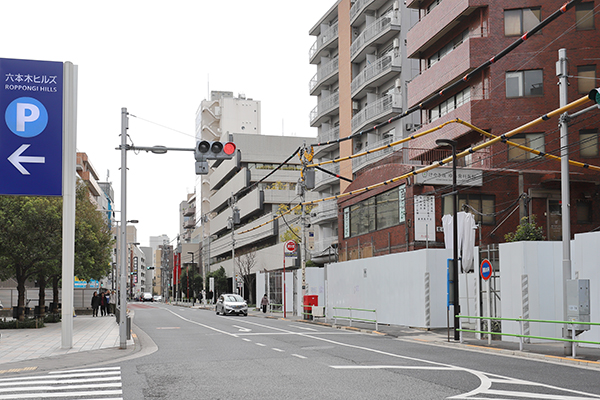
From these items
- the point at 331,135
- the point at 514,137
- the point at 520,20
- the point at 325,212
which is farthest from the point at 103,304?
the point at 520,20

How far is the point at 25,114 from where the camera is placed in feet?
64.6

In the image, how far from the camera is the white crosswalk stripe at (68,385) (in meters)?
10.7

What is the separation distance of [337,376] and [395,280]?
1765 centimetres

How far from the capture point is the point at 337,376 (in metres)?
12.7

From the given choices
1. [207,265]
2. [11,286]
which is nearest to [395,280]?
[11,286]

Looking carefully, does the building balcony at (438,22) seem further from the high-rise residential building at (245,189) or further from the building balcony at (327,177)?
the high-rise residential building at (245,189)

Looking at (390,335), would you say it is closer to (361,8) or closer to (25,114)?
(25,114)

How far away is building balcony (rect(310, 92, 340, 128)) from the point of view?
59969 mm

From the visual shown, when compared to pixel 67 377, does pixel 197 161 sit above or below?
above

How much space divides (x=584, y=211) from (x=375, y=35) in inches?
859

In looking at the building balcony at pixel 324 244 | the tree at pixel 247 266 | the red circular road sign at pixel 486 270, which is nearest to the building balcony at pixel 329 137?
the building balcony at pixel 324 244

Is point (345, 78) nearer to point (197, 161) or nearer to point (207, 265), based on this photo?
point (197, 161)

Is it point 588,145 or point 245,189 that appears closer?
point 588,145

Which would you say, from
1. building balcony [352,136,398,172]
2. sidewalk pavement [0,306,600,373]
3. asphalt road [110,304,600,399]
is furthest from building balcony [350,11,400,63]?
asphalt road [110,304,600,399]
